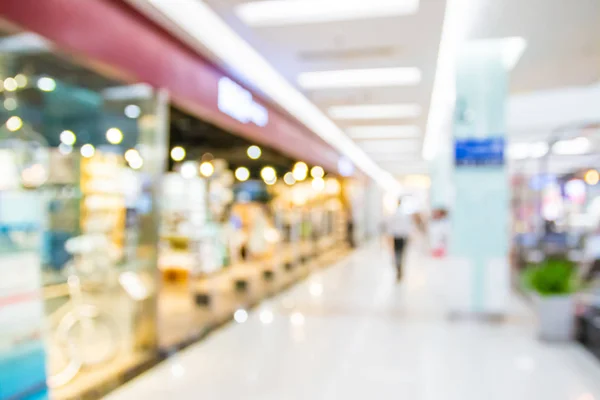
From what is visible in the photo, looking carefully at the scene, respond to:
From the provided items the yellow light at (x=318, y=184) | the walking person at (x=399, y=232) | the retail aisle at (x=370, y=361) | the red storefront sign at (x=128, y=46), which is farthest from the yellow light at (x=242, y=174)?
the retail aisle at (x=370, y=361)

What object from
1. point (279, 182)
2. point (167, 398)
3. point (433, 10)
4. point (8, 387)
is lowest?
point (167, 398)

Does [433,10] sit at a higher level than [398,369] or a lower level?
higher

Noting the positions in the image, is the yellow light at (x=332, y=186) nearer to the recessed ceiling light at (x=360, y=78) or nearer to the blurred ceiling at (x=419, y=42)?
the blurred ceiling at (x=419, y=42)

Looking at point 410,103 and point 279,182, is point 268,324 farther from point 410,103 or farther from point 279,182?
point 279,182

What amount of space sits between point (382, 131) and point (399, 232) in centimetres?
407

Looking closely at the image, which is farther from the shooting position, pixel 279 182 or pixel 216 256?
pixel 279 182

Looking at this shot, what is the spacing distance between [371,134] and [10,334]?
11.1 meters

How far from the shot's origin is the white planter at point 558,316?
5.34m

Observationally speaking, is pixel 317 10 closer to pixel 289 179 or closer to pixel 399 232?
pixel 399 232

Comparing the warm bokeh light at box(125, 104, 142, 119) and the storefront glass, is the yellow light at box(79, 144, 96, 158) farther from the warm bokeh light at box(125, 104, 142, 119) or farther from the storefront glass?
the warm bokeh light at box(125, 104, 142, 119)

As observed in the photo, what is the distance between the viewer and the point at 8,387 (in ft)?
9.36

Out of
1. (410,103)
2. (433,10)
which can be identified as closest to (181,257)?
(410,103)

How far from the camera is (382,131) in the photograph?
12.6 m

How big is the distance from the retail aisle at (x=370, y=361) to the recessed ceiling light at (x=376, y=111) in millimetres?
3834
